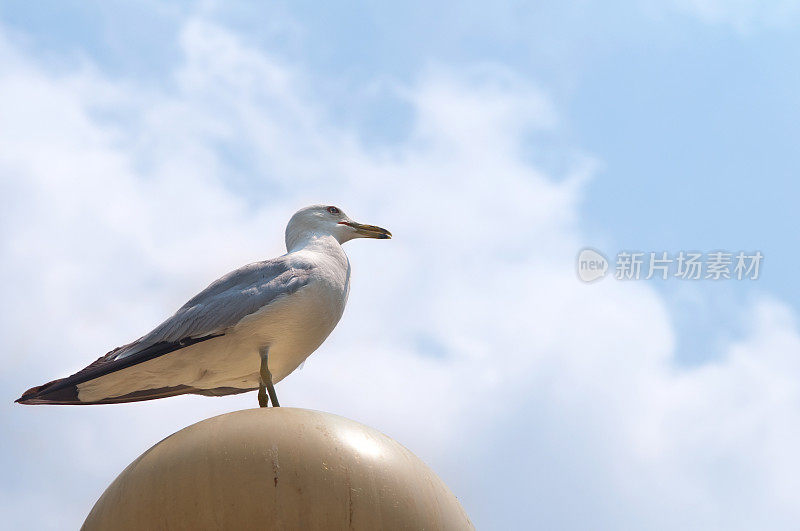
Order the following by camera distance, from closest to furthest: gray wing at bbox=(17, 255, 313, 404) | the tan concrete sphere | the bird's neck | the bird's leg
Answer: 1. the tan concrete sphere
2. gray wing at bbox=(17, 255, 313, 404)
3. the bird's leg
4. the bird's neck

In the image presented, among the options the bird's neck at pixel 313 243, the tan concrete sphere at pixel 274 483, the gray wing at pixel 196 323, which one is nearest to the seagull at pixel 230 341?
the gray wing at pixel 196 323

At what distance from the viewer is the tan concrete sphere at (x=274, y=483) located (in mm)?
6785

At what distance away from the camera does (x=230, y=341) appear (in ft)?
31.2

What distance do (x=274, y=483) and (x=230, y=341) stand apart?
286 cm

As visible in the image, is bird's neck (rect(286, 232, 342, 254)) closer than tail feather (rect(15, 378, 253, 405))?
No

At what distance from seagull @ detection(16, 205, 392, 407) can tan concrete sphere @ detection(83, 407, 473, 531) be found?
2.00 meters

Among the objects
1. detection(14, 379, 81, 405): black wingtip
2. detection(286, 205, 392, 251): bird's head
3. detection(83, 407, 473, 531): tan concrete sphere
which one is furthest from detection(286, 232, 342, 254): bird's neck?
detection(83, 407, 473, 531): tan concrete sphere

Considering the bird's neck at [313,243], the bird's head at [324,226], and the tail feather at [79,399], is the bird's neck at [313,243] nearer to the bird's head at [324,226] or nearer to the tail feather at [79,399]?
the bird's head at [324,226]

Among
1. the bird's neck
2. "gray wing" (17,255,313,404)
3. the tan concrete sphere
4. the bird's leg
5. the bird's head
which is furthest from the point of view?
the bird's head

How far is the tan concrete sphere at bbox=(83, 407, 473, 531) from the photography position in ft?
22.3

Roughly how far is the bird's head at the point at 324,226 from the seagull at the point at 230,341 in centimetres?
80

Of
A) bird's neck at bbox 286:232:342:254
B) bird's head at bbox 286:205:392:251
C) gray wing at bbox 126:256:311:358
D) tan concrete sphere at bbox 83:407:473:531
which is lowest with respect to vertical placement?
tan concrete sphere at bbox 83:407:473:531

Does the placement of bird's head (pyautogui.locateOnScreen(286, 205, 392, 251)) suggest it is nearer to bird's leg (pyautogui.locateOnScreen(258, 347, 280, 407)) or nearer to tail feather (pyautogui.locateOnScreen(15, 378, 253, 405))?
bird's leg (pyautogui.locateOnScreen(258, 347, 280, 407))

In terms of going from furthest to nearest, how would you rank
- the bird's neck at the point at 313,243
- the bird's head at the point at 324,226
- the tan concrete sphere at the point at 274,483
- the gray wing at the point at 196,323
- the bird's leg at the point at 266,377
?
the bird's head at the point at 324,226
the bird's neck at the point at 313,243
the bird's leg at the point at 266,377
the gray wing at the point at 196,323
the tan concrete sphere at the point at 274,483
